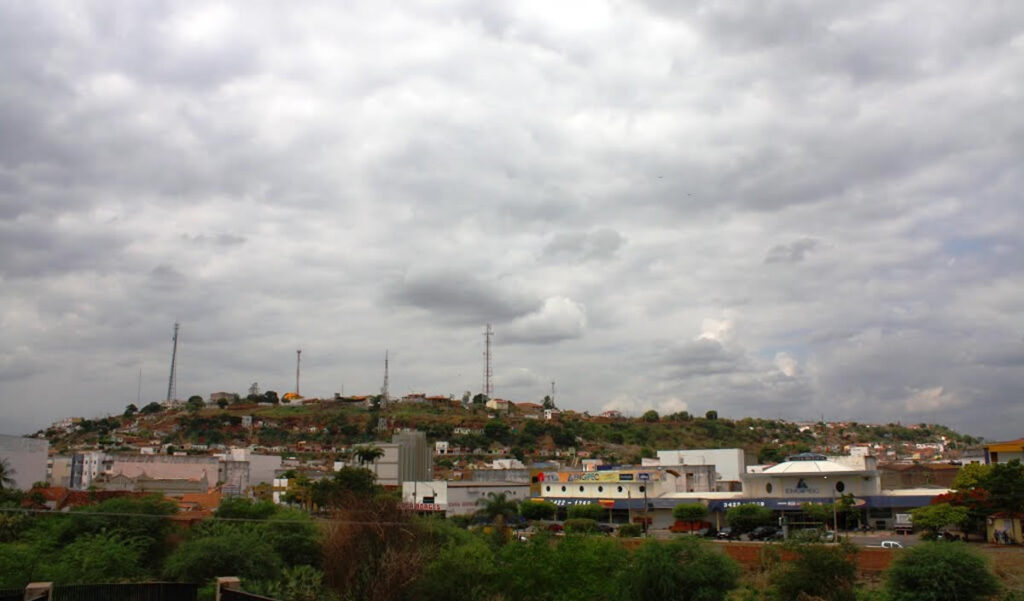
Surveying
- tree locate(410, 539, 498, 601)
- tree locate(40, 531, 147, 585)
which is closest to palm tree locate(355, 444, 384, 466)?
tree locate(40, 531, 147, 585)

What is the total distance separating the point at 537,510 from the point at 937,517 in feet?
115

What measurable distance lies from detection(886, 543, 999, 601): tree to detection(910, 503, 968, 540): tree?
24.9 meters

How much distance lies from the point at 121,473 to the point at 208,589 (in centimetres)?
7867

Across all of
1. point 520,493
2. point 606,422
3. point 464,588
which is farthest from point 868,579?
point 606,422

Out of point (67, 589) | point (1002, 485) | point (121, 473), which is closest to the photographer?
point (67, 589)

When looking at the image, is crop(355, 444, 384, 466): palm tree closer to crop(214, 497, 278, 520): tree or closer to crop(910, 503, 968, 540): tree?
crop(214, 497, 278, 520): tree

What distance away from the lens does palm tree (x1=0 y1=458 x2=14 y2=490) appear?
7400 cm

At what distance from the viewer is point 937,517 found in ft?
169

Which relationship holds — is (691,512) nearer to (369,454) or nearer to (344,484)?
(344,484)

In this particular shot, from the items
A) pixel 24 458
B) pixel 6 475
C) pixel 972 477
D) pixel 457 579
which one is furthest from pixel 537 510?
pixel 24 458

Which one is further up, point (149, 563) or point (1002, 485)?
point (1002, 485)

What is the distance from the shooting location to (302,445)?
158500mm

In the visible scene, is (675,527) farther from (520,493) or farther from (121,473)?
(121,473)

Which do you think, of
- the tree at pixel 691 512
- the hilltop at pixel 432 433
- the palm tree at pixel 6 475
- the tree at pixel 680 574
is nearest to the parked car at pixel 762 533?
the tree at pixel 691 512
